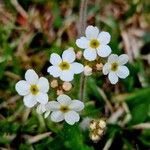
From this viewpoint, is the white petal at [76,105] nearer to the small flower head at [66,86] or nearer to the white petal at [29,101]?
the small flower head at [66,86]

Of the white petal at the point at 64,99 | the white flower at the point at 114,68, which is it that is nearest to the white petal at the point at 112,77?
the white flower at the point at 114,68

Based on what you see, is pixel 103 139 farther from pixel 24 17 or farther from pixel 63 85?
pixel 24 17

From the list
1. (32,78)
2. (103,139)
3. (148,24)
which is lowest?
(103,139)

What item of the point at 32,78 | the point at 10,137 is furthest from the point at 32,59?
the point at 32,78

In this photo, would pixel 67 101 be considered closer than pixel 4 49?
Yes

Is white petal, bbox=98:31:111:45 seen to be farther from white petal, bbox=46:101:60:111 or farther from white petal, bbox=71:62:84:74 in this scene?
white petal, bbox=46:101:60:111

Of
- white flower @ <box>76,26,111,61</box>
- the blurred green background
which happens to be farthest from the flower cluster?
the blurred green background
